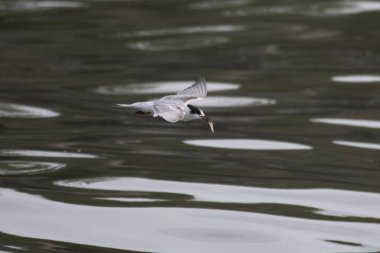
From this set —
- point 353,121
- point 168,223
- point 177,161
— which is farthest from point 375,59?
point 168,223

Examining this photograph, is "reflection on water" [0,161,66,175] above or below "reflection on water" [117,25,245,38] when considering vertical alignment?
below

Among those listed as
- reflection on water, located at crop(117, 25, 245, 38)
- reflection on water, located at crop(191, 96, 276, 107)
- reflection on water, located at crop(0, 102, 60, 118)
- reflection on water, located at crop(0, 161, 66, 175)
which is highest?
reflection on water, located at crop(117, 25, 245, 38)

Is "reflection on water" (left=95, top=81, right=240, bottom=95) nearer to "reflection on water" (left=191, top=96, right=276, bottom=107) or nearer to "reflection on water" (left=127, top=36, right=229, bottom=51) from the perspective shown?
"reflection on water" (left=191, top=96, right=276, bottom=107)

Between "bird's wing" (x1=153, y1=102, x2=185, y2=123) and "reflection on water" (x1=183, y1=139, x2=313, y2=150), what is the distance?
393cm

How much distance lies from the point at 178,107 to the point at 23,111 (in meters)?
5.63

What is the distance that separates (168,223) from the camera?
8.70m

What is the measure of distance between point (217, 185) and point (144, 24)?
741cm

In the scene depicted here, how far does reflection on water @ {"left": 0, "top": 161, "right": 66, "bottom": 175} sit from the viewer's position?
10.0 metres

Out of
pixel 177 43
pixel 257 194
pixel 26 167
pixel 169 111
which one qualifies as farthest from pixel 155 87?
pixel 169 111

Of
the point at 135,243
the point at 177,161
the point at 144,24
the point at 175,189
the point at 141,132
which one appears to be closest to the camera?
the point at 135,243

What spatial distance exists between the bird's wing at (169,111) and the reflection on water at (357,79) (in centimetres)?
676

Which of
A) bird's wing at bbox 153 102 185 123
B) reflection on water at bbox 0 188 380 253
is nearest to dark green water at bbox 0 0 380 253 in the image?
reflection on water at bbox 0 188 380 253

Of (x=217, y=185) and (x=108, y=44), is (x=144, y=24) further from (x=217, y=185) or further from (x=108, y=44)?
(x=217, y=185)

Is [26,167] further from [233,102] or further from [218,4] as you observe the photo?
[218,4]
